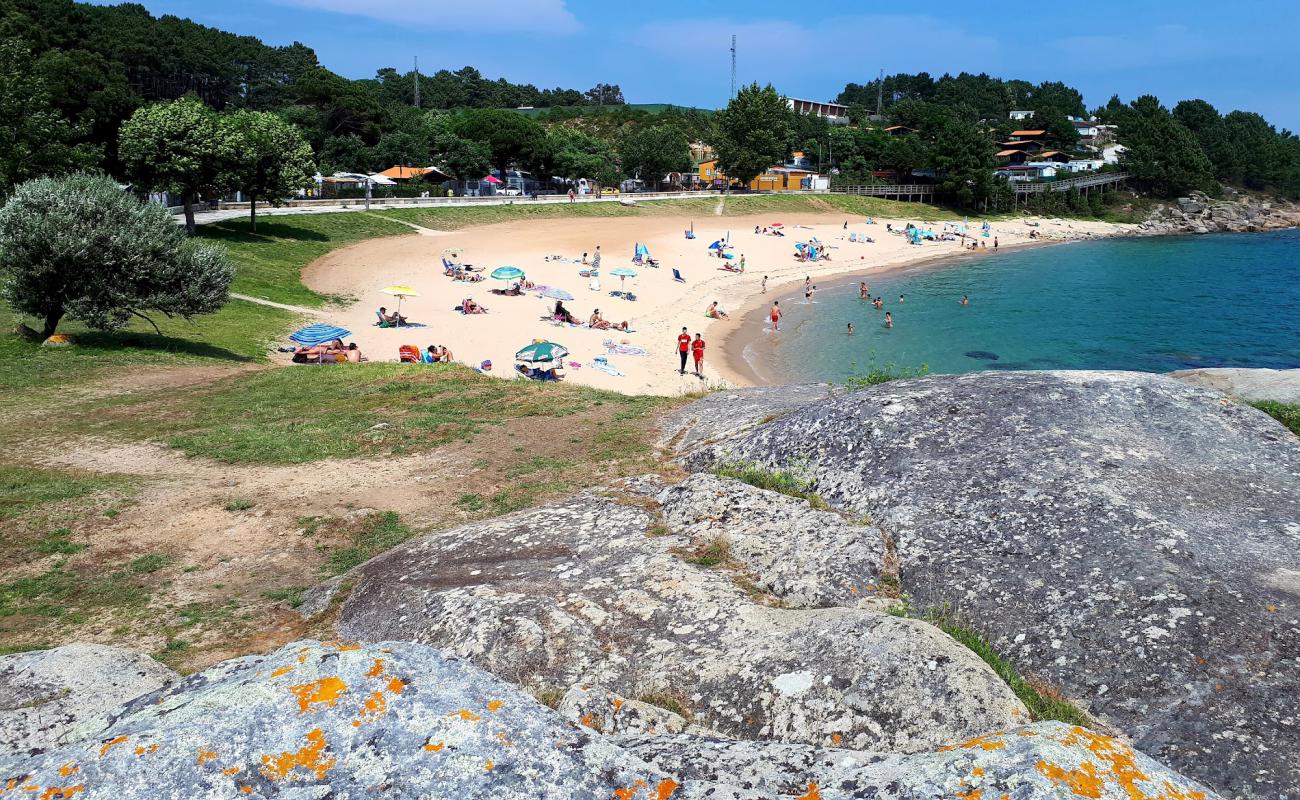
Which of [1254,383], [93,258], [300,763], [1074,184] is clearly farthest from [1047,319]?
[1074,184]

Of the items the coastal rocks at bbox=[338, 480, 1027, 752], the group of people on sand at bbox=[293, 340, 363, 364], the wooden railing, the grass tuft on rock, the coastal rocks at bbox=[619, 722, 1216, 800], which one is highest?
the wooden railing

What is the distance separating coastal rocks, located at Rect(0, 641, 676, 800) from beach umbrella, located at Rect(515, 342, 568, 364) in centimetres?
2658

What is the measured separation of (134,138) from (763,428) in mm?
49486

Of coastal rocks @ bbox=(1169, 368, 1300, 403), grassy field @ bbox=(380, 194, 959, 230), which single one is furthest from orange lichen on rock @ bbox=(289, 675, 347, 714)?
grassy field @ bbox=(380, 194, 959, 230)

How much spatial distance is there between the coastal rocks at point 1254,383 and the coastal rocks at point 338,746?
13.6 m

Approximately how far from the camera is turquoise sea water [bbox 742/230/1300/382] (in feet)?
144

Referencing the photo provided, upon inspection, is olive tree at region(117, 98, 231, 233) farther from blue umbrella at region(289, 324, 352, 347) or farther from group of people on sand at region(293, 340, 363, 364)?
group of people on sand at region(293, 340, 363, 364)

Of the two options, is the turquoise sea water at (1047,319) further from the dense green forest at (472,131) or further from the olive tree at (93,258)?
the dense green forest at (472,131)

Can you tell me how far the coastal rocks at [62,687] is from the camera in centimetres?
609

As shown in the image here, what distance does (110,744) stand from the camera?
4.82 meters

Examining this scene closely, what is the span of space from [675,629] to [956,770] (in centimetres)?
399

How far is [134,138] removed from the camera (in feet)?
164

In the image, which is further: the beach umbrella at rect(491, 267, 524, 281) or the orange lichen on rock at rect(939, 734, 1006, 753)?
the beach umbrella at rect(491, 267, 524, 281)

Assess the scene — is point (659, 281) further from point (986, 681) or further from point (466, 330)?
point (986, 681)
